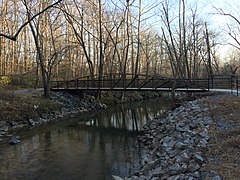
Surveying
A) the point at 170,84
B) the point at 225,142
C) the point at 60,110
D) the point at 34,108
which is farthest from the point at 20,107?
the point at 225,142

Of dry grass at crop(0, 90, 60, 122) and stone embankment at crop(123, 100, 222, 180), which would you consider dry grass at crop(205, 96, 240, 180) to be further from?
dry grass at crop(0, 90, 60, 122)

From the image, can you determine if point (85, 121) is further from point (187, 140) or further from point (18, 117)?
point (187, 140)

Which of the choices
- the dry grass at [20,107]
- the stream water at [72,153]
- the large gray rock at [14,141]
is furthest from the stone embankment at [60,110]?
the stream water at [72,153]

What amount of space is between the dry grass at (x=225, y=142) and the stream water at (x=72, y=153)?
2.71m

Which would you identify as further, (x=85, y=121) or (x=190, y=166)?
(x=85, y=121)

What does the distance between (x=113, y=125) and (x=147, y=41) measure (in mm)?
Result: 24856

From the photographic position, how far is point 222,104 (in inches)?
406

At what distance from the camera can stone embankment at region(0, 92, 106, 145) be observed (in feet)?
44.4

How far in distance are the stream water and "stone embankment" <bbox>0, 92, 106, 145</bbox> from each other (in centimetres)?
81

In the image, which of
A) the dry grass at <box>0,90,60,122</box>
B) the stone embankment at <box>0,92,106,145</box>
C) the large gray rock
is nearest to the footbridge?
the stone embankment at <box>0,92,106,145</box>

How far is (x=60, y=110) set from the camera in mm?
19328

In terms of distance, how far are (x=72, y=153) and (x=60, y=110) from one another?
10.1 meters

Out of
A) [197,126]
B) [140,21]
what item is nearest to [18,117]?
[197,126]

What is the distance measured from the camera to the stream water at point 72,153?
7.64m
